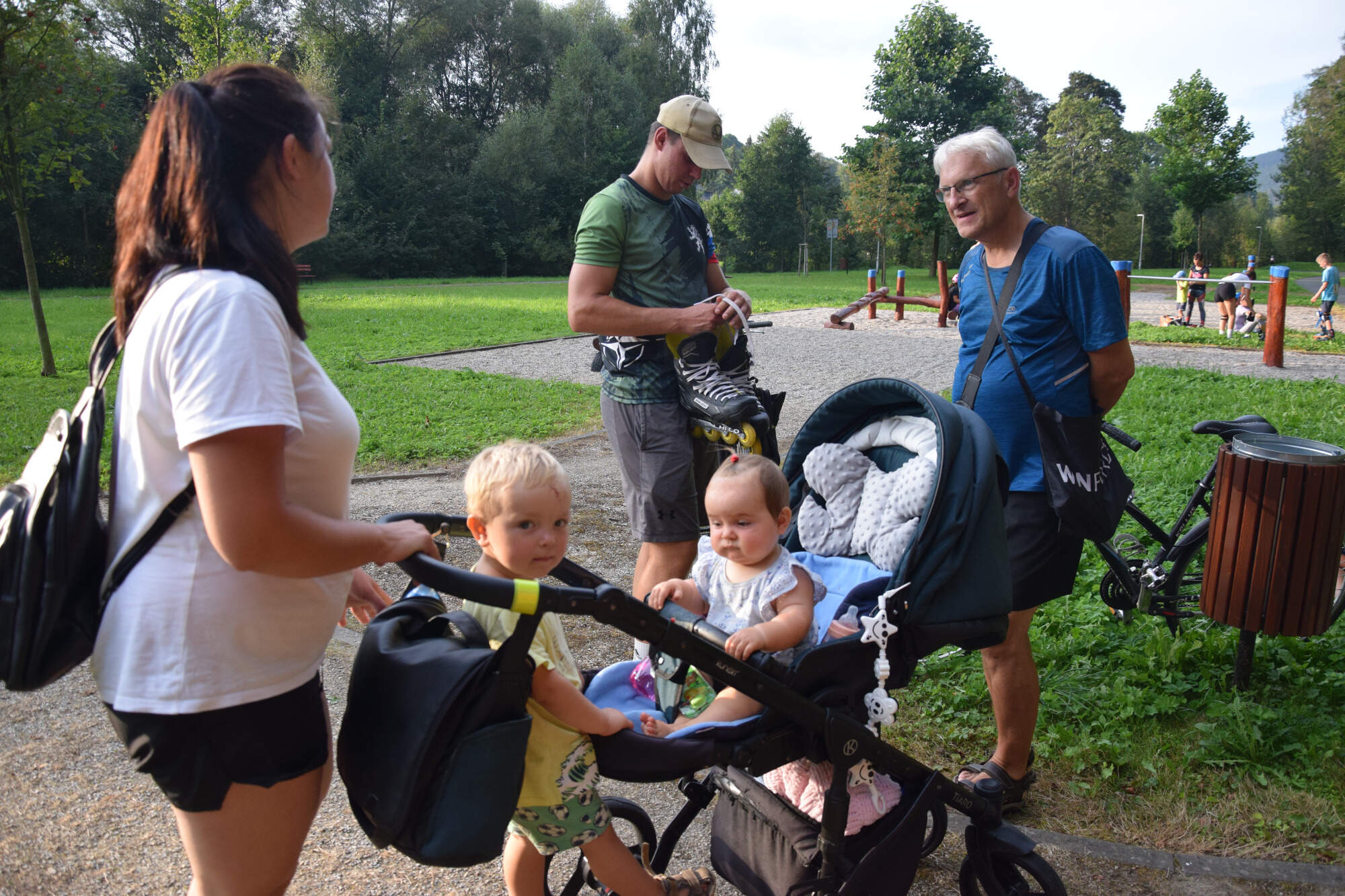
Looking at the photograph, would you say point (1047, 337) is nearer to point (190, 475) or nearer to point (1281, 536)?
point (1281, 536)

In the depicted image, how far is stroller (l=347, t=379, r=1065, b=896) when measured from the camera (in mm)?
2094

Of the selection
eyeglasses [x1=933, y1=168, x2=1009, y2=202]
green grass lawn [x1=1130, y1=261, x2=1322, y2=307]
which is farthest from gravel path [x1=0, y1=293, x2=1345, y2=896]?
green grass lawn [x1=1130, y1=261, x2=1322, y2=307]

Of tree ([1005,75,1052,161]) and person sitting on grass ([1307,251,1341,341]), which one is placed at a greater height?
tree ([1005,75,1052,161])

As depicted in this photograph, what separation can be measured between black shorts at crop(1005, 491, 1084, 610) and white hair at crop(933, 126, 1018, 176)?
1063 mm

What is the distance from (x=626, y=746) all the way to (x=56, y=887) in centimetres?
186

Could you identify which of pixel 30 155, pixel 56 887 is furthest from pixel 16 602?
pixel 30 155

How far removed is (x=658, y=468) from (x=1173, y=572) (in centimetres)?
244

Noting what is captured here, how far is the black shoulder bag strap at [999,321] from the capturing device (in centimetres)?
306

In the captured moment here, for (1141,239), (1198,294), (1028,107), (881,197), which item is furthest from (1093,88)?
(1198,294)

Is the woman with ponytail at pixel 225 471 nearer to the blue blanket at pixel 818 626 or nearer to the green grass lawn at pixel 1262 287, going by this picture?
the blue blanket at pixel 818 626

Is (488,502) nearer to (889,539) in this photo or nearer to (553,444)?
(889,539)

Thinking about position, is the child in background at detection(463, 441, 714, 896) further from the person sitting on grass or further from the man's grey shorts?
the person sitting on grass

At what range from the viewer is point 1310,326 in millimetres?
17891

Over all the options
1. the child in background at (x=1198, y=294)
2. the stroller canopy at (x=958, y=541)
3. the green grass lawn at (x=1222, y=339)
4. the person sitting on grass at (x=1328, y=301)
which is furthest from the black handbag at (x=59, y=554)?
the child in background at (x=1198, y=294)
